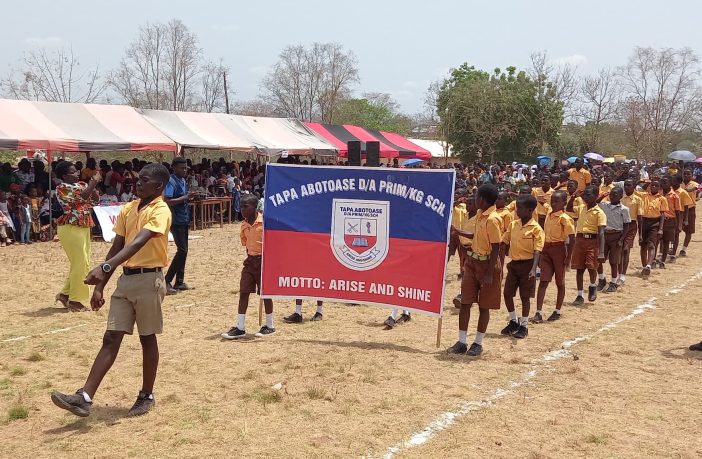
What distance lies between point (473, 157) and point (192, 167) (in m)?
25.6

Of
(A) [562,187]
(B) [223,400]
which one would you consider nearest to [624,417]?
(B) [223,400]

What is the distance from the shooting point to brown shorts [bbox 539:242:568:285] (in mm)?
9141

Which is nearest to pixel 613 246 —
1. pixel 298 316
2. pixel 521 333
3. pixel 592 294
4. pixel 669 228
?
pixel 592 294

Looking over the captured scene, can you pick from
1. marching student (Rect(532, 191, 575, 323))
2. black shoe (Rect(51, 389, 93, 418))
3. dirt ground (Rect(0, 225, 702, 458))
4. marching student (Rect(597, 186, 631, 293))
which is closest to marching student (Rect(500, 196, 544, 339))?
dirt ground (Rect(0, 225, 702, 458))

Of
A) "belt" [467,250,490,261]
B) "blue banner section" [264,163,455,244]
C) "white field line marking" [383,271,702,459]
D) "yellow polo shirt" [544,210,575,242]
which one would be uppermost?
"blue banner section" [264,163,455,244]

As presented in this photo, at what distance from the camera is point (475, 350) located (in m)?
7.27

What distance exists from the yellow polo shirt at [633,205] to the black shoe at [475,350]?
6.51 meters

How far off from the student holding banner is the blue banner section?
387mm

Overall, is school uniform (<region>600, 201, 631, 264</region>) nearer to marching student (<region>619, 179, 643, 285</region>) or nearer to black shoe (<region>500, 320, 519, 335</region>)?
marching student (<region>619, 179, 643, 285</region>)

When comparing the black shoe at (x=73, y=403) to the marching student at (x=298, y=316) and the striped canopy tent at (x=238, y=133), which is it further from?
the striped canopy tent at (x=238, y=133)

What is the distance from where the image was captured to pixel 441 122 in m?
44.5

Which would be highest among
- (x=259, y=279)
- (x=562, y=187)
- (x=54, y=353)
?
(x=562, y=187)

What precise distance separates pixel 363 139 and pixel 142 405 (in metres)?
27.4

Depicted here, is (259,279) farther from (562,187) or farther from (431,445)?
(562,187)
